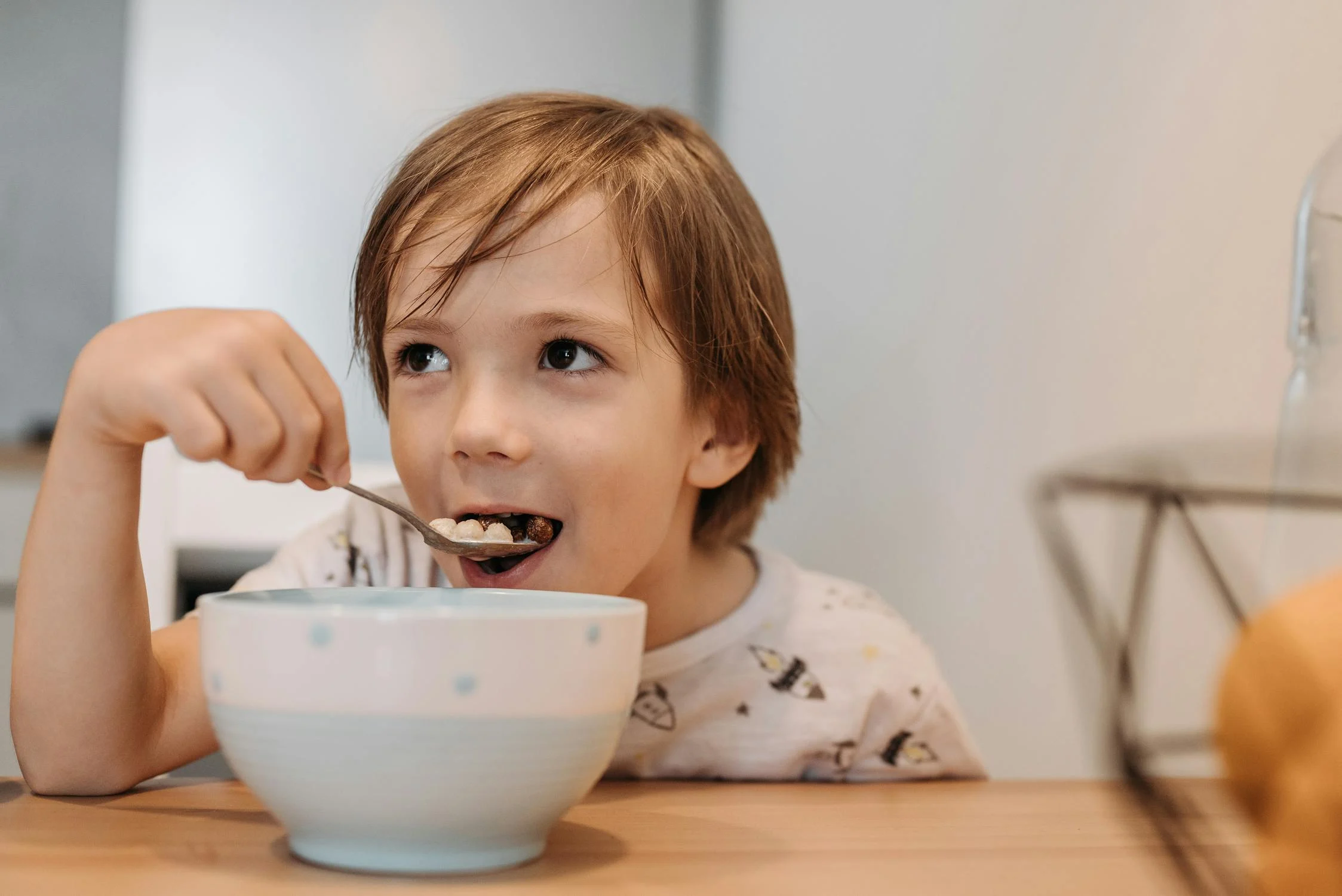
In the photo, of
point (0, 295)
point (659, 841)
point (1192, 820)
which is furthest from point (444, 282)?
point (0, 295)

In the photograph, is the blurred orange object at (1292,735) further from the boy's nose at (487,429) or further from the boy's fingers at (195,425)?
the boy's nose at (487,429)

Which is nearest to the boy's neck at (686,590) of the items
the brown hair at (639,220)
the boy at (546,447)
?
the boy at (546,447)

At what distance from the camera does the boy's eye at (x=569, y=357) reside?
0.80 metres

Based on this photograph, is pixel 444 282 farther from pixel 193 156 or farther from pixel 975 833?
pixel 193 156

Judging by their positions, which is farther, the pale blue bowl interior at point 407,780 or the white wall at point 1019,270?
the white wall at point 1019,270

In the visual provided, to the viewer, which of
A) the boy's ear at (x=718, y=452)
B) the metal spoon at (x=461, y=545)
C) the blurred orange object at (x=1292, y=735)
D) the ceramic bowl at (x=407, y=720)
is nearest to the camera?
the blurred orange object at (x=1292, y=735)

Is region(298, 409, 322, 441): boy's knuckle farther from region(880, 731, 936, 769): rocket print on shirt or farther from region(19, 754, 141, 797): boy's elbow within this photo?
region(880, 731, 936, 769): rocket print on shirt

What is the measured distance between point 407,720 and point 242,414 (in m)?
0.19

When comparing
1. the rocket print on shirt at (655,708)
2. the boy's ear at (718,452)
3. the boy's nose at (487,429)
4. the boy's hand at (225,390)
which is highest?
the boy's hand at (225,390)

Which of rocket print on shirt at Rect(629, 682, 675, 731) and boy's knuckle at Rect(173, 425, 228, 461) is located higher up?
boy's knuckle at Rect(173, 425, 228, 461)

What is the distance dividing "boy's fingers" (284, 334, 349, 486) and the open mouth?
22 cm

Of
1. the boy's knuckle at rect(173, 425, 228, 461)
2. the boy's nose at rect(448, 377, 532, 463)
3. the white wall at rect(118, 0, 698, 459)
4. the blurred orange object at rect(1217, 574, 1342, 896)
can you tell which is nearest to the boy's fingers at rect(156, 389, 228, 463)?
the boy's knuckle at rect(173, 425, 228, 461)

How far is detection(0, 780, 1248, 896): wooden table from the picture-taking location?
40cm

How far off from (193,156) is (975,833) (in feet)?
7.36
